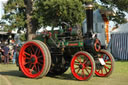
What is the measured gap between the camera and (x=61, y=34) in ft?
24.0

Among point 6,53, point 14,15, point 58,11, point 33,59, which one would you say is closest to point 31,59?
point 33,59

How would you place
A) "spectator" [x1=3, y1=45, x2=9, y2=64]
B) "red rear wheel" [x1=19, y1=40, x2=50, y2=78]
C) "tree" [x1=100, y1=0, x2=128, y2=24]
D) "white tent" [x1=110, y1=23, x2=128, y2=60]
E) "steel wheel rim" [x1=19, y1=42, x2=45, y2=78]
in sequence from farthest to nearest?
1. "tree" [x1=100, y1=0, x2=128, y2=24]
2. "white tent" [x1=110, y1=23, x2=128, y2=60]
3. "spectator" [x1=3, y1=45, x2=9, y2=64]
4. "steel wheel rim" [x1=19, y1=42, x2=45, y2=78]
5. "red rear wheel" [x1=19, y1=40, x2=50, y2=78]

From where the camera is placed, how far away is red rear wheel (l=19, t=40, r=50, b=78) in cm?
671

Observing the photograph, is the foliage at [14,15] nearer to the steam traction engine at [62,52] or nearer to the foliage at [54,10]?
the foliage at [54,10]

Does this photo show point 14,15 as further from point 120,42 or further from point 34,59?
point 34,59

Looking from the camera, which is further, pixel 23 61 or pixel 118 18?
pixel 118 18

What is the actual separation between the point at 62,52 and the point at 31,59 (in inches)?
39.1

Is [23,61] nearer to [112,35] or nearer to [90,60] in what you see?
[90,60]

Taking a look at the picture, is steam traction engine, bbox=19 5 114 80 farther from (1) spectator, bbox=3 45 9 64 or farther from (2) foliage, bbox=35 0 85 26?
(2) foliage, bbox=35 0 85 26

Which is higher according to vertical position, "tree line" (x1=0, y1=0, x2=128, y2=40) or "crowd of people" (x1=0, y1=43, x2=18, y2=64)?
"tree line" (x1=0, y1=0, x2=128, y2=40)

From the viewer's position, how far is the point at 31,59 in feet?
23.5

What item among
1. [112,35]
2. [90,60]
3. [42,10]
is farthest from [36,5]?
[90,60]

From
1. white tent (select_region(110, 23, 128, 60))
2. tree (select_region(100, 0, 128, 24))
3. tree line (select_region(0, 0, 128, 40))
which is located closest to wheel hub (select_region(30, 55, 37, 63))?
white tent (select_region(110, 23, 128, 60))

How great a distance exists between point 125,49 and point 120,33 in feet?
4.06
